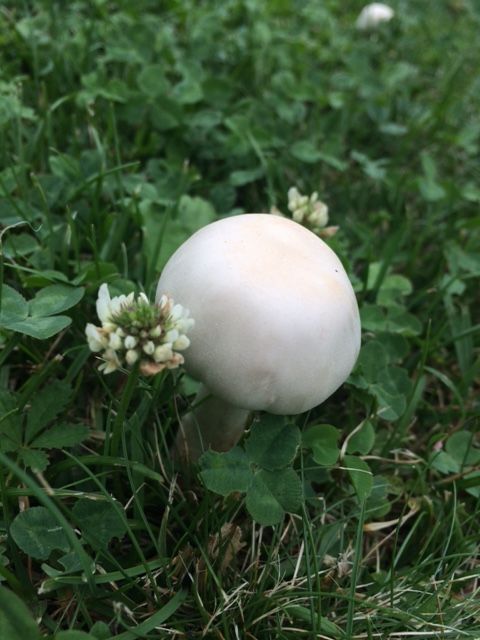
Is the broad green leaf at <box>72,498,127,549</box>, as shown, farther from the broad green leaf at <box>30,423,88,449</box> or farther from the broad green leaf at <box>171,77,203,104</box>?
the broad green leaf at <box>171,77,203,104</box>

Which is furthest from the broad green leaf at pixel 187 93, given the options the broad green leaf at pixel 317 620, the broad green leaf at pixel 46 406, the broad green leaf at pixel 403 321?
the broad green leaf at pixel 317 620

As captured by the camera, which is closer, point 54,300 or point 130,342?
point 130,342

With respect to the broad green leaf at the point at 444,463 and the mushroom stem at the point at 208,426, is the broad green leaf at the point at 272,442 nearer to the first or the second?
the mushroom stem at the point at 208,426

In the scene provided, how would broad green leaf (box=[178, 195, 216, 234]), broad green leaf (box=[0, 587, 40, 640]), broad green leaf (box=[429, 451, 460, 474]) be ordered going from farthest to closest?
broad green leaf (box=[178, 195, 216, 234]) → broad green leaf (box=[429, 451, 460, 474]) → broad green leaf (box=[0, 587, 40, 640])

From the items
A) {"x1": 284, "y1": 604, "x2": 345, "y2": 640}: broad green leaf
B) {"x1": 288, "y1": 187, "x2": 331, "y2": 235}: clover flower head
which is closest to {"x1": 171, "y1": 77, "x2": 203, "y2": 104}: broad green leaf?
{"x1": 288, "y1": 187, "x2": 331, "y2": 235}: clover flower head

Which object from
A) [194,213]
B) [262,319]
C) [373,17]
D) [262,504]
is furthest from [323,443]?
[373,17]

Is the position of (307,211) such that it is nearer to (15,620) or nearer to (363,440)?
(363,440)

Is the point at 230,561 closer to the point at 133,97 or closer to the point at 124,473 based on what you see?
the point at 124,473

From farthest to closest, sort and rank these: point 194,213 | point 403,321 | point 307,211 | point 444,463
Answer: point 194,213 < point 403,321 < point 307,211 < point 444,463
